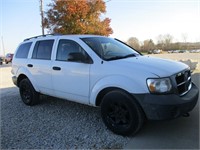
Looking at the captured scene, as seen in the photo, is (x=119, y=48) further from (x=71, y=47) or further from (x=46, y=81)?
(x=46, y=81)

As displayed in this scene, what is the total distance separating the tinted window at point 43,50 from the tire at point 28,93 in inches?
31.5

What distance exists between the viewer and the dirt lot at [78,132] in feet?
12.7

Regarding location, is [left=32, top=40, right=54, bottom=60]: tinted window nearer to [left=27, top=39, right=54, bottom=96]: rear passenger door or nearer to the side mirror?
[left=27, top=39, right=54, bottom=96]: rear passenger door

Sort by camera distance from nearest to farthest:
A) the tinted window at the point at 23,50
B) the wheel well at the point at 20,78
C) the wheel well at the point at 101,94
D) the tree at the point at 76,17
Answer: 1. the wheel well at the point at 101,94
2. the tinted window at the point at 23,50
3. the wheel well at the point at 20,78
4. the tree at the point at 76,17

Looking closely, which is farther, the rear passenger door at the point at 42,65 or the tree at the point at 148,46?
the tree at the point at 148,46

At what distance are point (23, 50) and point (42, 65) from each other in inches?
51.9

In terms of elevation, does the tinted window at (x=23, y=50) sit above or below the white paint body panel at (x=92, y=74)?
above

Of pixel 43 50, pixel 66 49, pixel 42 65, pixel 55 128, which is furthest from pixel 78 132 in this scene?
pixel 43 50

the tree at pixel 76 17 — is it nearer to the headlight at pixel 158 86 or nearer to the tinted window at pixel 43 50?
the tinted window at pixel 43 50

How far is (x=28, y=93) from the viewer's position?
20.8 feet

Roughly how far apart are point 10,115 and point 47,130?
5.25 feet

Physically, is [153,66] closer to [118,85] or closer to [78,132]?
[118,85]

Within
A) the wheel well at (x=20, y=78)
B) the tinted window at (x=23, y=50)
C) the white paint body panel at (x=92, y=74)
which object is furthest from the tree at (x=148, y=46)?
the white paint body panel at (x=92, y=74)

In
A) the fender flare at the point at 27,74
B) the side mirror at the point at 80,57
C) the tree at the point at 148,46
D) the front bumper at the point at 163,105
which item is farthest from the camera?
the tree at the point at 148,46
